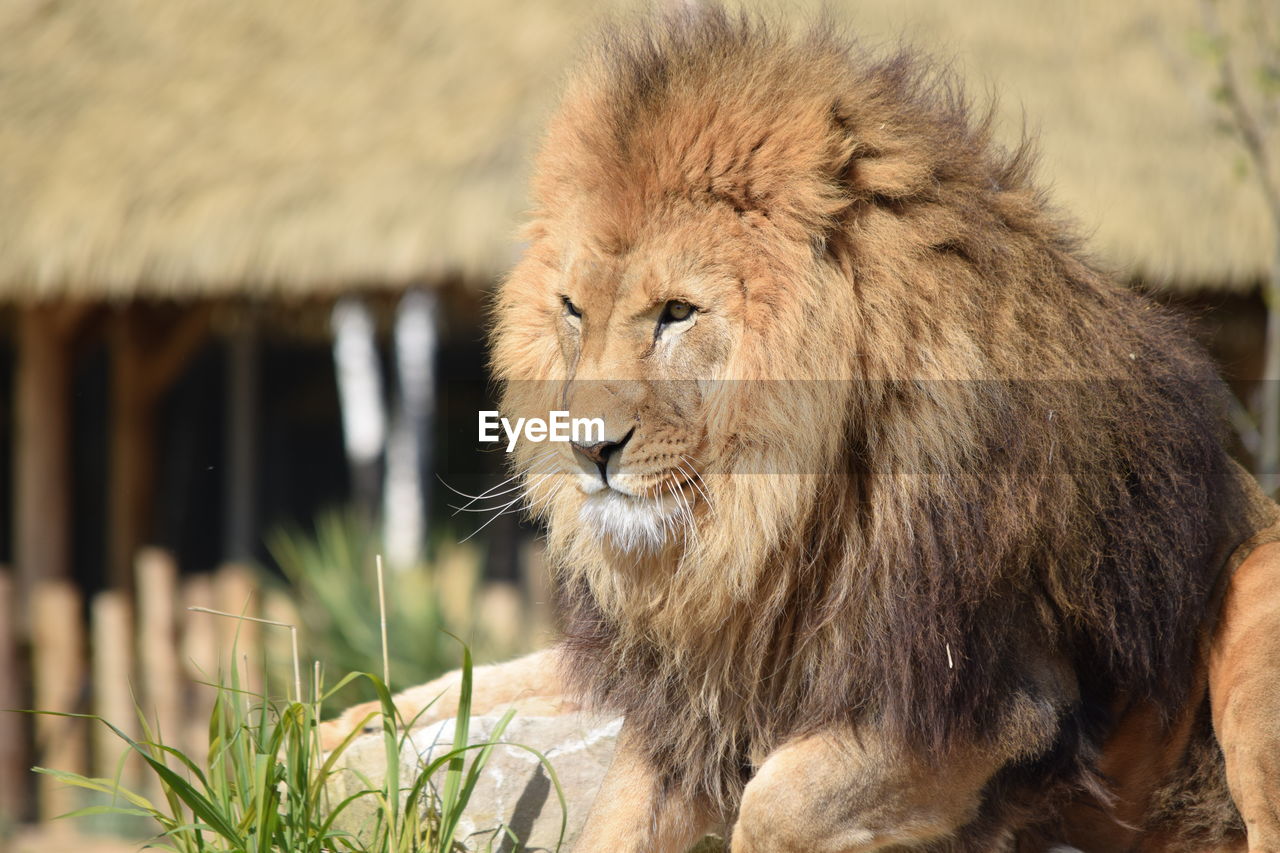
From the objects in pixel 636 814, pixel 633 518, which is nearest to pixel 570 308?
pixel 633 518

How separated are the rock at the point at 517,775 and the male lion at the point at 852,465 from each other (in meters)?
0.34

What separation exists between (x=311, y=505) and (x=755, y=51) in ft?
30.8

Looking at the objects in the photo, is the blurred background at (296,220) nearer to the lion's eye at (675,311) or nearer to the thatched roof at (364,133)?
the thatched roof at (364,133)

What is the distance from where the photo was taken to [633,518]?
96.1 inches

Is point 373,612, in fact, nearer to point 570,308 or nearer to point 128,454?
point 128,454

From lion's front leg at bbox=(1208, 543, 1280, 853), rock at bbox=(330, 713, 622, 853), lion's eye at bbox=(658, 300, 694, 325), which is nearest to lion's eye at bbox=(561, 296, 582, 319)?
lion's eye at bbox=(658, 300, 694, 325)

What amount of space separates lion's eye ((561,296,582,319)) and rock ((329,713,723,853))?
97 cm

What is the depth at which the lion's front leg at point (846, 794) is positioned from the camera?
2.45 metres

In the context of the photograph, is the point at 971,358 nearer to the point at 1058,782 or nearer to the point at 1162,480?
the point at 1162,480

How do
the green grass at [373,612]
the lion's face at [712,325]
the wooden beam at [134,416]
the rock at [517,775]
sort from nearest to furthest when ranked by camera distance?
1. the lion's face at [712,325]
2. the rock at [517,775]
3. the green grass at [373,612]
4. the wooden beam at [134,416]

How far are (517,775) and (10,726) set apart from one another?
5.76m

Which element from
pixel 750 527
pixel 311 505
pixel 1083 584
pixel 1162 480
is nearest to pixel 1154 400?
pixel 1162 480

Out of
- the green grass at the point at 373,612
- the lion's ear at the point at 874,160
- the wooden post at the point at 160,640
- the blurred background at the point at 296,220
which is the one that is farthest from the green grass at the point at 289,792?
the wooden post at the point at 160,640

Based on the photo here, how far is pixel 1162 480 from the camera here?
264 cm
